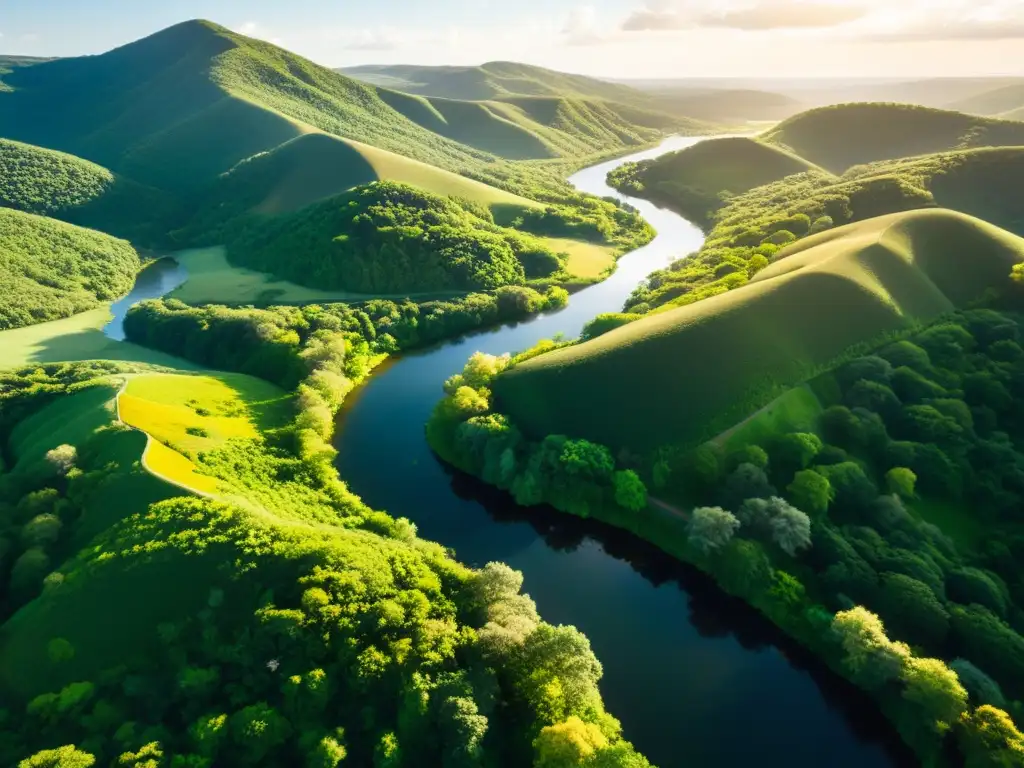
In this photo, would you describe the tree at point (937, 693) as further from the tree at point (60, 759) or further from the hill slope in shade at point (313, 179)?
the hill slope in shade at point (313, 179)

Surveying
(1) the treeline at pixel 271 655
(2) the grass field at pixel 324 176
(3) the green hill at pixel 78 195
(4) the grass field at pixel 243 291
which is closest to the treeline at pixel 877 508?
(1) the treeline at pixel 271 655

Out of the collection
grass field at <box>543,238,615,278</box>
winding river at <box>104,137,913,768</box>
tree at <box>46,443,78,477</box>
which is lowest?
winding river at <box>104,137,913,768</box>

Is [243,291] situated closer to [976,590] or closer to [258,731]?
[258,731]

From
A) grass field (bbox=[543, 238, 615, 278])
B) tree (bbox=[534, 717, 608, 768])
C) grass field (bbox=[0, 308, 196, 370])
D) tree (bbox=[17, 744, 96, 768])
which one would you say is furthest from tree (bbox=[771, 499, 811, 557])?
grass field (bbox=[543, 238, 615, 278])

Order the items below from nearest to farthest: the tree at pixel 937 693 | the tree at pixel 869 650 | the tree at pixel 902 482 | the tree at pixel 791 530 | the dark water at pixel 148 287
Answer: the tree at pixel 937 693, the tree at pixel 869 650, the tree at pixel 791 530, the tree at pixel 902 482, the dark water at pixel 148 287

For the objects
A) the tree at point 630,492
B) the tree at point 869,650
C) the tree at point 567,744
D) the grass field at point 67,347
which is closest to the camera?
the tree at point 567,744

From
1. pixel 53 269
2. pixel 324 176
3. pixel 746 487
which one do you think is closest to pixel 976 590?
pixel 746 487

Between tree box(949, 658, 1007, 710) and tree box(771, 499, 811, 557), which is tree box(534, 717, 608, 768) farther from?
tree box(949, 658, 1007, 710)
